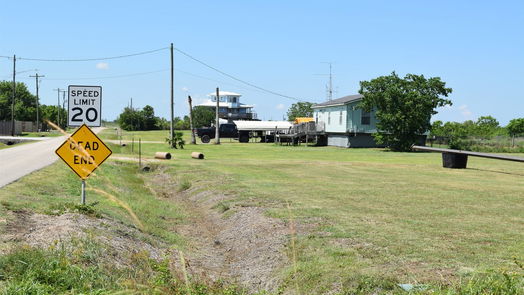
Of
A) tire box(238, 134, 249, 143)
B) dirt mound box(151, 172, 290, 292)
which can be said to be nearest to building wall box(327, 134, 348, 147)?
tire box(238, 134, 249, 143)

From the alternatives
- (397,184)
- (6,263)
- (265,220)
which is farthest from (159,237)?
(397,184)

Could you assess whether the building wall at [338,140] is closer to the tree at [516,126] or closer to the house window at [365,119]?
the house window at [365,119]

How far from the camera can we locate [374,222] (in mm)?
11859

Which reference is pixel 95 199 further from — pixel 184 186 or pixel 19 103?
pixel 19 103

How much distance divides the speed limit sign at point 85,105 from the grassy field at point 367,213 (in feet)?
6.24

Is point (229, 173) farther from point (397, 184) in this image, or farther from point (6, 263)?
point (6, 263)

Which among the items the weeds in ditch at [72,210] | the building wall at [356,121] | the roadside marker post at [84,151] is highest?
the building wall at [356,121]

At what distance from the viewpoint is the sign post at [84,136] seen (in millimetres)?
11820

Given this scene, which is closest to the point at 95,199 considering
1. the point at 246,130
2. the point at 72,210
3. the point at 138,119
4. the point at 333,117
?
the point at 72,210

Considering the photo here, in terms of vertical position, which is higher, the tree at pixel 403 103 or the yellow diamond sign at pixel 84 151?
the tree at pixel 403 103

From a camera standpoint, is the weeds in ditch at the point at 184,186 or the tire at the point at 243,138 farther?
the tire at the point at 243,138

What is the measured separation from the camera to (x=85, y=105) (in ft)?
40.2

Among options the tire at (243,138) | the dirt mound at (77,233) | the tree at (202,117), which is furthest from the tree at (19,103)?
the dirt mound at (77,233)

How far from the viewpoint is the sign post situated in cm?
1182
